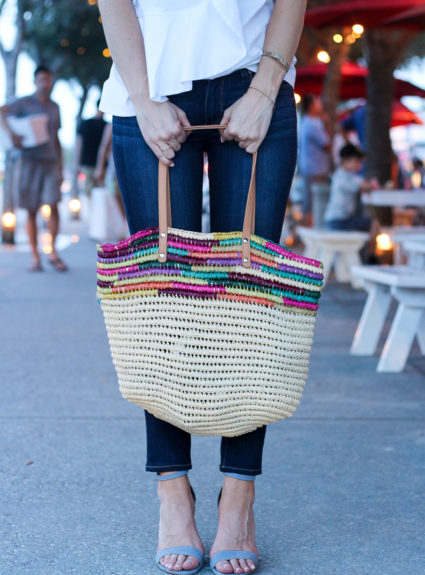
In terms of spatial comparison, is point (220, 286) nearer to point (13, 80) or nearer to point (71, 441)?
point (71, 441)

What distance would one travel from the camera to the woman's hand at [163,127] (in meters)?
2.18

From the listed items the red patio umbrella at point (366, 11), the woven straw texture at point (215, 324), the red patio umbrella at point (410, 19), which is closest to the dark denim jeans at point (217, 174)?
the woven straw texture at point (215, 324)

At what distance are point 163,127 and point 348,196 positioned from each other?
7234 millimetres

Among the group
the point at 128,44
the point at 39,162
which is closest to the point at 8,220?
the point at 39,162

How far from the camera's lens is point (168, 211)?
2236 millimetres

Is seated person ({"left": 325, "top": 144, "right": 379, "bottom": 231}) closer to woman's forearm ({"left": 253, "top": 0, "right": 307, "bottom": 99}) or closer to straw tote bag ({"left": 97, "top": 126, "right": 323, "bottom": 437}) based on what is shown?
woman's forearm ({"left": 253, "top": 0, "right": 307, "bottom": 99})

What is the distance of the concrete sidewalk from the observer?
2.42m

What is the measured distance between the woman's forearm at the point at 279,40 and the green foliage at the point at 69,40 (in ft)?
67.7

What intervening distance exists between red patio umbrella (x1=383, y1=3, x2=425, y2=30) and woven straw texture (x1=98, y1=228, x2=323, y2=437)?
22.7 ft

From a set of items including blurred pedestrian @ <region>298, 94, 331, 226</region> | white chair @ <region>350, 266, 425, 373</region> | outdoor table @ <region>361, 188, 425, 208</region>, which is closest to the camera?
white chair @ <region>350, 266, 425, 373</region>

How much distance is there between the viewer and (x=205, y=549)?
2.44 m

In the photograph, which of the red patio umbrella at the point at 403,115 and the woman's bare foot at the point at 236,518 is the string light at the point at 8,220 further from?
the woman's bare foot at the point at 236,518

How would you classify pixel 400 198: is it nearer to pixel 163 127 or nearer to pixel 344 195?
pixel 344 195

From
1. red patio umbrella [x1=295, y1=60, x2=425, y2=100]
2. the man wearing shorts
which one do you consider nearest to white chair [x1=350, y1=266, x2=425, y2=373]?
the man wearing shorts
